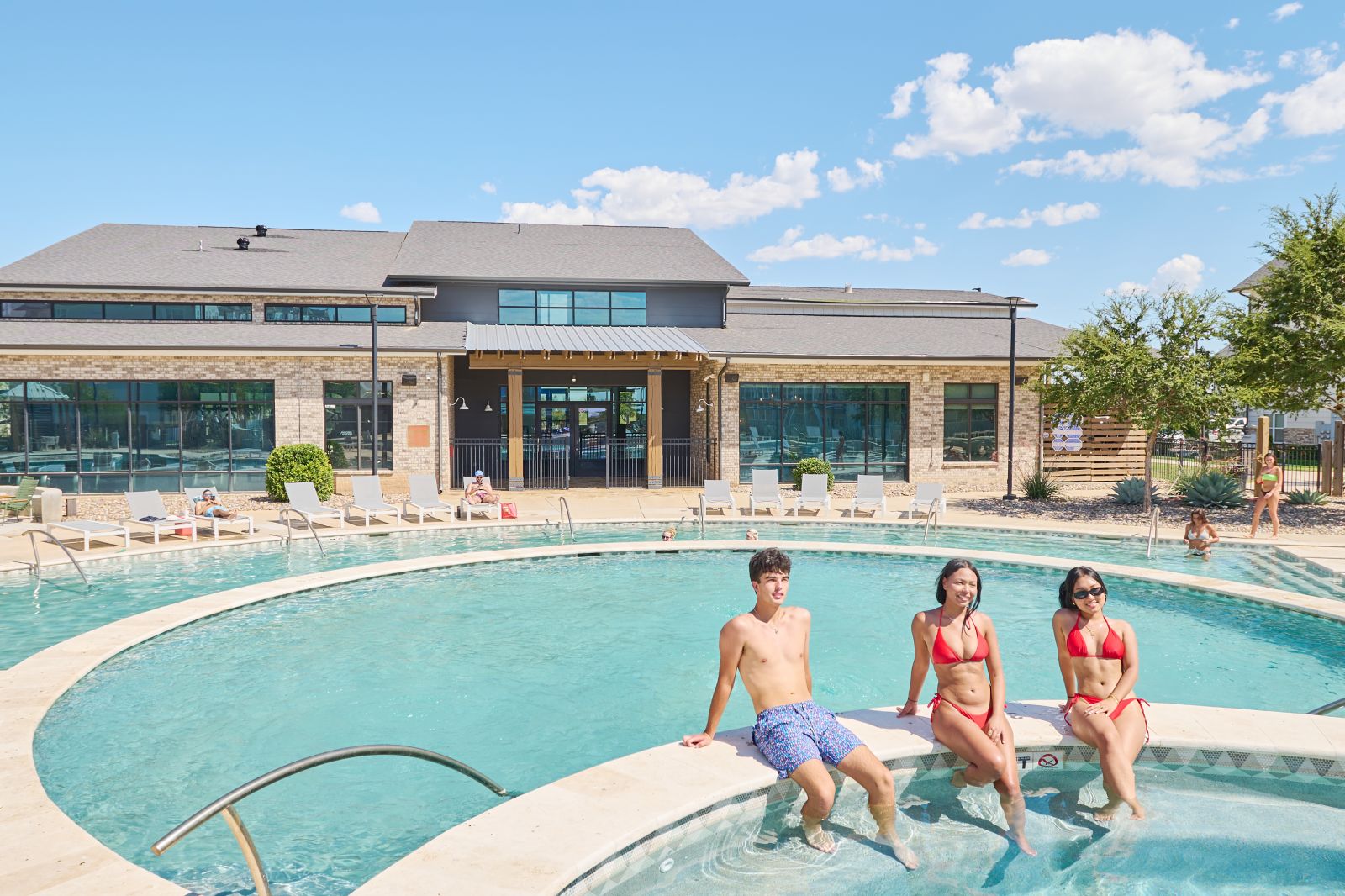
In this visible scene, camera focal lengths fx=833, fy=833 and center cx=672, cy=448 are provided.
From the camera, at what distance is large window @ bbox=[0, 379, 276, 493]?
19781mm

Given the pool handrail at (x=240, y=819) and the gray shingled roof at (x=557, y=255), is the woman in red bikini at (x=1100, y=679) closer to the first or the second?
the pool handrail at (x=240, y=819)

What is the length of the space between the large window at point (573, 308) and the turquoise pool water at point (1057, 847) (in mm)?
21740

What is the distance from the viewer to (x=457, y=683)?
8125 mm

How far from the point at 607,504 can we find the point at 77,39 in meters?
13.6

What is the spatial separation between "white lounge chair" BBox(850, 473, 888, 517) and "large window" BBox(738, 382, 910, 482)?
438cm

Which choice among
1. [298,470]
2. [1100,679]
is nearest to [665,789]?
[1100,679]

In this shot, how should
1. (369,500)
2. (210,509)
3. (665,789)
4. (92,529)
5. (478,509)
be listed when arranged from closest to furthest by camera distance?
(665,789)
(92,529)
(210,509)
(369,500)
(478,509)

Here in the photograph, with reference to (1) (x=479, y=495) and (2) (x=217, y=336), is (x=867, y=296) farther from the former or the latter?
(2) (x=217, y=336)

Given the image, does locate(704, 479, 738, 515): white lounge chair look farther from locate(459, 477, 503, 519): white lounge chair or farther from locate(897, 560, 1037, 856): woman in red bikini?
locate(897, 560, 1037, 856): woman in red bikini

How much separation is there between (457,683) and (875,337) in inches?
781

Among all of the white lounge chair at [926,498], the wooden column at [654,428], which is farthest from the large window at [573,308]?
the white lounge chair at [926,498]

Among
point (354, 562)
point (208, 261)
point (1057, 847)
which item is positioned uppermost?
point (208, 261)

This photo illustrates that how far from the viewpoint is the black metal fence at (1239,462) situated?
24.2 metres

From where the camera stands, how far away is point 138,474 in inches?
798
